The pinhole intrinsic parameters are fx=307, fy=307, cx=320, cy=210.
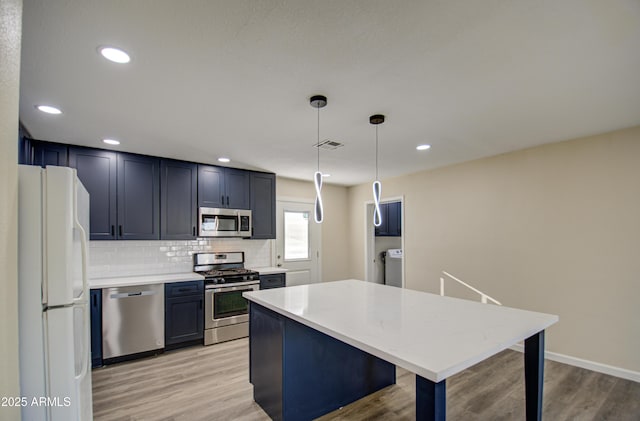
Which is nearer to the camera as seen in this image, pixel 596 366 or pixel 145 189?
pixel 596 366

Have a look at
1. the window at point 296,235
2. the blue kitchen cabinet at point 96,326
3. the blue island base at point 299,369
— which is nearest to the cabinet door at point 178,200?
the blue kitchen cabinet at point 96,326

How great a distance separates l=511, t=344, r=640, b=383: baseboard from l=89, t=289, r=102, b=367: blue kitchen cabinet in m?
4.81

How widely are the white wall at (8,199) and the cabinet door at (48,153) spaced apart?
109 inches

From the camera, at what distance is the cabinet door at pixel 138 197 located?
362 cm

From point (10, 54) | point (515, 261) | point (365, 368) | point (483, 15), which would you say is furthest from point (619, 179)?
point (10, 54)

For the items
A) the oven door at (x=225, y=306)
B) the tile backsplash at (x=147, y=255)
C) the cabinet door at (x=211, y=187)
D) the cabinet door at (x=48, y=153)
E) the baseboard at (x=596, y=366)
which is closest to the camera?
the baseboard at (x=596, y=366)

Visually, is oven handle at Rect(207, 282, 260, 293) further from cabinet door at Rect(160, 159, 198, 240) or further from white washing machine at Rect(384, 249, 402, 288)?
white washing machine at Rect(384, 249, 402, 288)

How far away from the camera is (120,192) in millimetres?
3613

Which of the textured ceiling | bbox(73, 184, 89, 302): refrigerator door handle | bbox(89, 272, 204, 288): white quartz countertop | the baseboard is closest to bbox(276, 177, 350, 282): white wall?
bbox(89, 272, 204, 288): white quartz countertop

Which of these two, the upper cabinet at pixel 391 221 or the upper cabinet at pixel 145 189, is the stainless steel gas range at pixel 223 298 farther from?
the upper cabinet at pixel 391 221

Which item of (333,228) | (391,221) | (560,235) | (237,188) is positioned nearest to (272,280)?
(237,188)

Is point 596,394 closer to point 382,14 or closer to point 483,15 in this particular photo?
point 483,15

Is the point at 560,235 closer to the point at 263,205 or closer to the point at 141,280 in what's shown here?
the point at 263,205

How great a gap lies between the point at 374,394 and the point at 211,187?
319 cm
